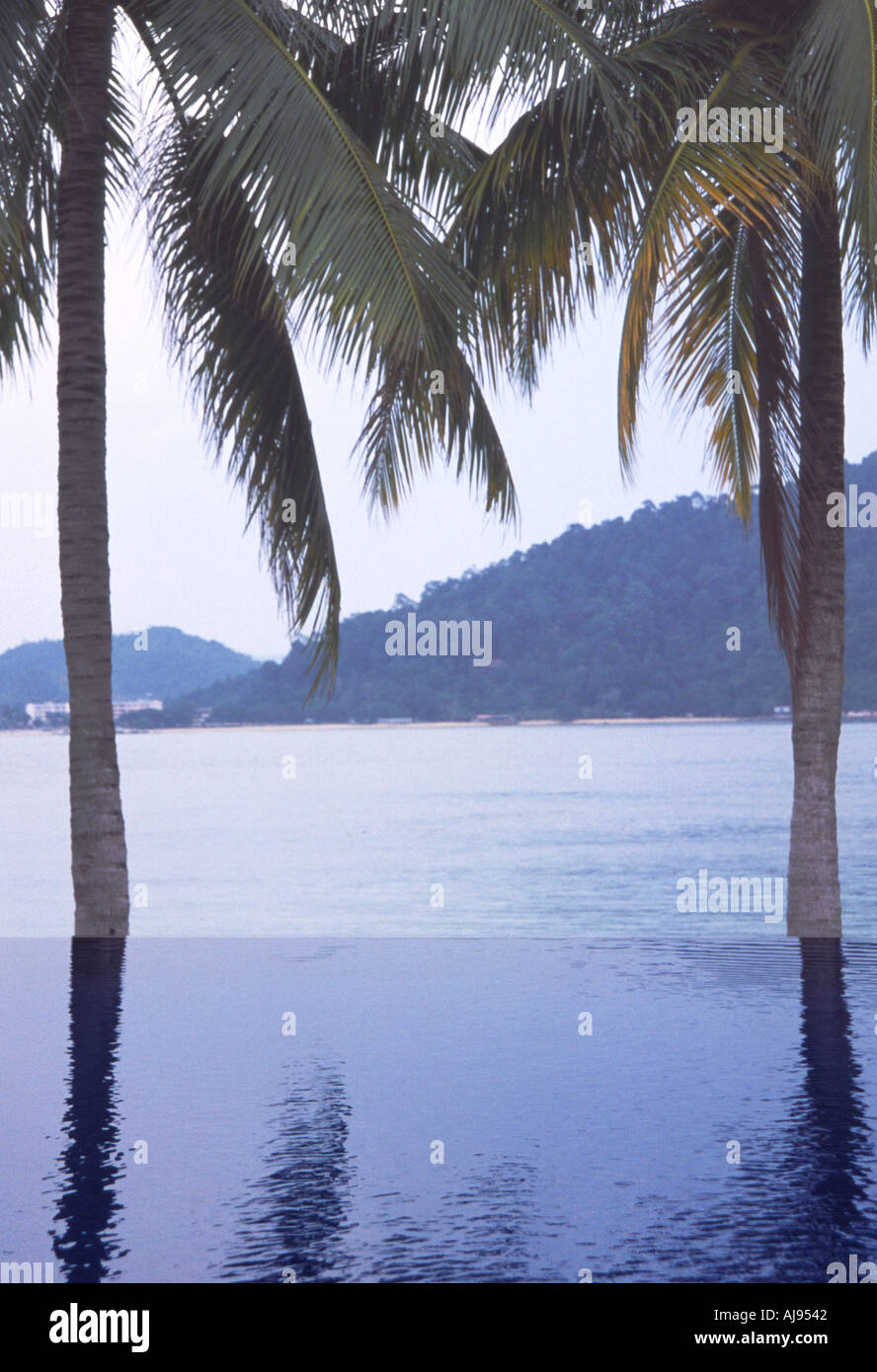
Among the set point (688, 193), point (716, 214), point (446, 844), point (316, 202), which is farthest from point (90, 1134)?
point (446, 844)

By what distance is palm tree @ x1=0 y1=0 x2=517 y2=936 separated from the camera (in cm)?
756

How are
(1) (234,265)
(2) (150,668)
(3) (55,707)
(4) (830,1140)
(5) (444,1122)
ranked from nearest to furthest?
(4) (830,1140) → (5) (444,1122) → (1) (234,265) → (3) (55,707) → (2) (150,668)

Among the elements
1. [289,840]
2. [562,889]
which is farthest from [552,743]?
[562,889]

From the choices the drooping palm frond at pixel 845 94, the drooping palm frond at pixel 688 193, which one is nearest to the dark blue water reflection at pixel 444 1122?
the drooping palm frond at pixel 688 193

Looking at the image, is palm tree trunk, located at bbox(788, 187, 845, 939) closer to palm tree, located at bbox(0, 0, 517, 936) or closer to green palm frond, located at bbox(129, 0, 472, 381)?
palm tree, located at bbox(0, 0, 517, 936)

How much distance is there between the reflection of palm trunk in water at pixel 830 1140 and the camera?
13.2 ft

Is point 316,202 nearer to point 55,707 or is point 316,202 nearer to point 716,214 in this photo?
point 716,214

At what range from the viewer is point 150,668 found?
83.4 metres

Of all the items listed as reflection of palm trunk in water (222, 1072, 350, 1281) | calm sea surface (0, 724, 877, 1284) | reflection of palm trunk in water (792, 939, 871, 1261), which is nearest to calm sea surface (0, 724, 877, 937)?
calm sea surface (0, 724, 877, 1284)

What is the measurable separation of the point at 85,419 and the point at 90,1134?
5467 mm

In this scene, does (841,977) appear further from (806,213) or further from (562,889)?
(562,889)

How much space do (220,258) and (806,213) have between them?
13.3 feet

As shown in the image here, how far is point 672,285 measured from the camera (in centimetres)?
984
